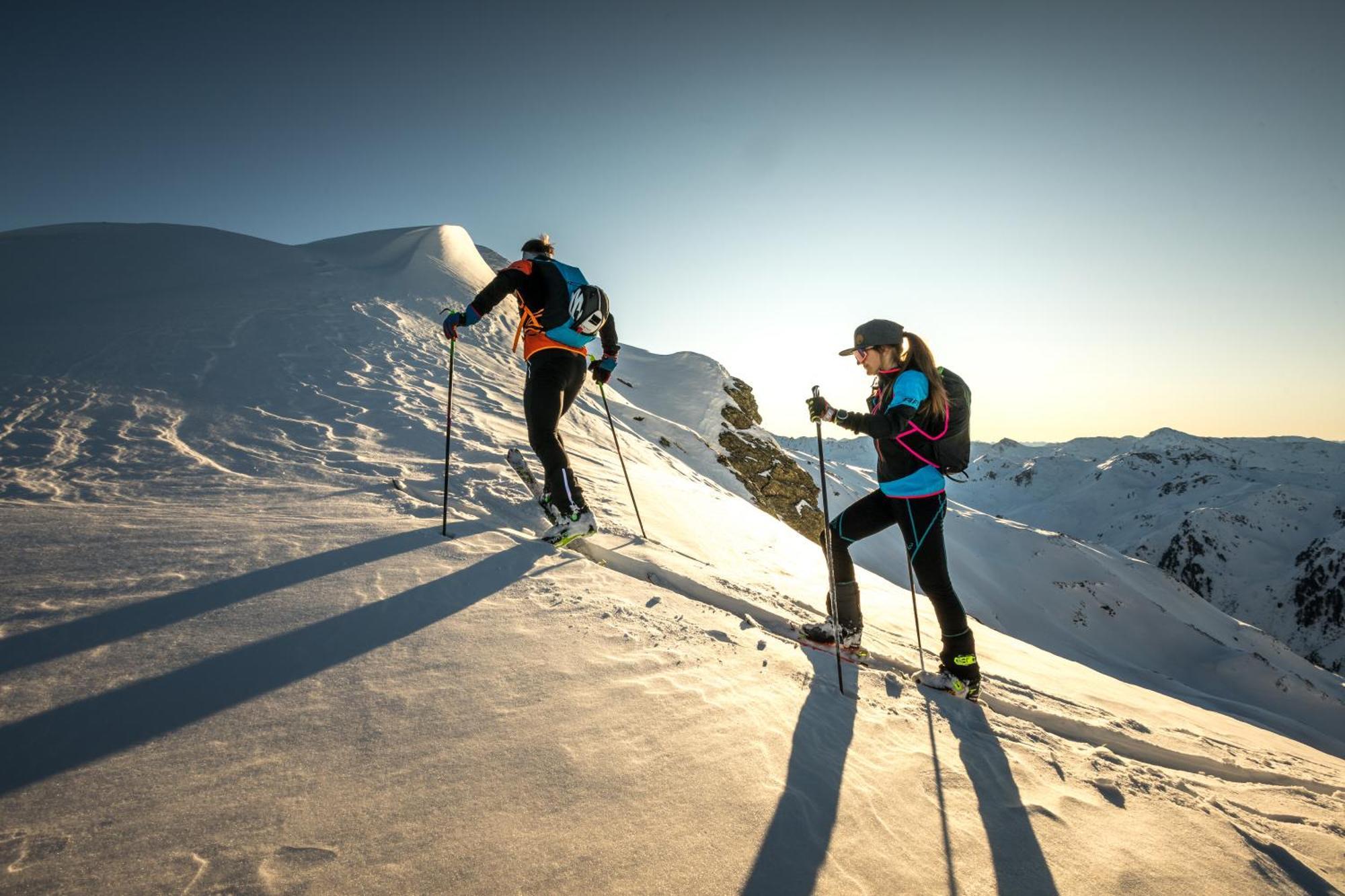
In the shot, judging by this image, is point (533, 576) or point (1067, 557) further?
point (1067, 557)

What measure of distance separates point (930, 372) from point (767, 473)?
2176 centimetres

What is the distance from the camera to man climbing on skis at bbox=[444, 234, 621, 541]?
4641 millimetres

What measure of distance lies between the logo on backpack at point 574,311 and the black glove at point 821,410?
209cm

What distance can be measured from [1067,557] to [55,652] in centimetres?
4066

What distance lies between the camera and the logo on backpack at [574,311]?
4660 millimetres

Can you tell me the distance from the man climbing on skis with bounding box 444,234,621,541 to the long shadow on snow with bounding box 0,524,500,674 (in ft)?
4.55

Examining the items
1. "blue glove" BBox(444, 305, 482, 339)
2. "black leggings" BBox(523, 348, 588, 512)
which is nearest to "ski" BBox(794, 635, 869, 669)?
"black leggings" BBox(523, 348, 588, 512)

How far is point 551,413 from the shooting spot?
468 cm

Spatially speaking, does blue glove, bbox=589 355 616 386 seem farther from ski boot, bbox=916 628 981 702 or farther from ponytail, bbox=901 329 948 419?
ski boot, bbox=916 628 981 702

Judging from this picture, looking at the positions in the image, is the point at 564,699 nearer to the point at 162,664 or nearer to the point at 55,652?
the point at 162,664

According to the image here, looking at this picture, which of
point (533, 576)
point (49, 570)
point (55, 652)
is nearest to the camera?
point (55, 652)

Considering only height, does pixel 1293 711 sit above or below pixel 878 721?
below

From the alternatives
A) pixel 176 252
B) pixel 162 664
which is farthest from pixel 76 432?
pixel 176 252

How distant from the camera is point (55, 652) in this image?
7.37 feet
